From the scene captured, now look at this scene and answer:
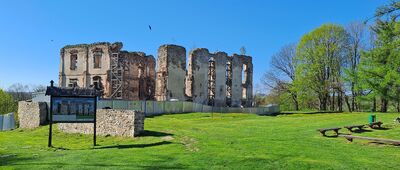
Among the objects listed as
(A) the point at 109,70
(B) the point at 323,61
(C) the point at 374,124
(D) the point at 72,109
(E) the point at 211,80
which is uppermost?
(B) the point at 323,61

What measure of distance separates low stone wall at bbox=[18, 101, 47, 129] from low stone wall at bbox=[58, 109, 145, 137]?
805cm

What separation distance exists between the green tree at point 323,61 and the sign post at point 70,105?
40.7 metres

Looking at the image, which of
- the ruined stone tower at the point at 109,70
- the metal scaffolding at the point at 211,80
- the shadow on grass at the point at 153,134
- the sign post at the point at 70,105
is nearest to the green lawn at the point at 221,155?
the shadow on grass at the point at 153,134

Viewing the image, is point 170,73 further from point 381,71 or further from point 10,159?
point 10,159

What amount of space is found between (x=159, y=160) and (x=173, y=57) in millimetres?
36901

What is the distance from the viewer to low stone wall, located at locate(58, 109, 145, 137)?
1970 centimetres

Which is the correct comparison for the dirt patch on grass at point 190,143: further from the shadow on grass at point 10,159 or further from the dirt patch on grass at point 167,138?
the shadow on grass at point 10,159

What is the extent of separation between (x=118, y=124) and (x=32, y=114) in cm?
1289

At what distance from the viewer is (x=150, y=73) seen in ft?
176

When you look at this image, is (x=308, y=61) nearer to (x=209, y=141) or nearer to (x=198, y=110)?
(x=198, y=110)

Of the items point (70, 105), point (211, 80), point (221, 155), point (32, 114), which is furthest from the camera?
point (211, 80)

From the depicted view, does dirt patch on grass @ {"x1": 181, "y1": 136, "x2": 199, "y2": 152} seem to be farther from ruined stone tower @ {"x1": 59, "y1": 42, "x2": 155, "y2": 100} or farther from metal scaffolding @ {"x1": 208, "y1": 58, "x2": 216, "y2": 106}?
metal scaffolding @ {"x1": 208, "y1": 58, "x2": 216, "y2": 106}

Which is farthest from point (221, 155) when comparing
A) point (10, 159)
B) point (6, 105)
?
point (6, 105)

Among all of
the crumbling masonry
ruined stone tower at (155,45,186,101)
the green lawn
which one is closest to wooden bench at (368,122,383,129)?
the green lawn
